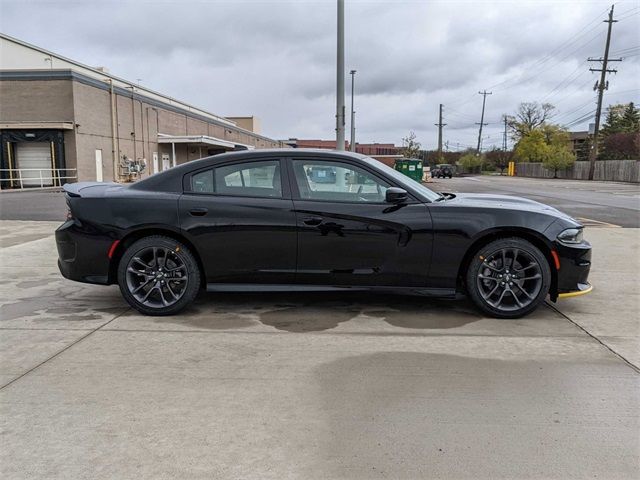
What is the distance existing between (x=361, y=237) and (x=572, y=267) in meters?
1.99

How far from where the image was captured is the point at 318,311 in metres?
5.43

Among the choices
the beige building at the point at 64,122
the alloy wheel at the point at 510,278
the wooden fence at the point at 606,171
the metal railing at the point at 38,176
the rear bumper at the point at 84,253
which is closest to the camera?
the alloy wheel at the point at 510,278

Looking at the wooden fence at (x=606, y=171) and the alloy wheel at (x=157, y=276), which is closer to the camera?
the alloy wheel at (x=157, y=276)

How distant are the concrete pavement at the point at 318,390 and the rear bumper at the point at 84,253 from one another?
0.41 metres

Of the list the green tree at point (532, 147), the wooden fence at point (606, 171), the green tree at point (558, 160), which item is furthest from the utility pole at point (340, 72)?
the green tree at point (532, 147)

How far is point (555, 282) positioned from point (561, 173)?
215 ft

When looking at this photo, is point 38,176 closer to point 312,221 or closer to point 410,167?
point 410,167

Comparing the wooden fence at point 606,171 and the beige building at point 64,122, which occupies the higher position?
the beige building at point 64,122

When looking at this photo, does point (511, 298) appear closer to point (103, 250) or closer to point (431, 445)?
point (431, 445)

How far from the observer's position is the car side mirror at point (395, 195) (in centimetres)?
492

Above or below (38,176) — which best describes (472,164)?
above

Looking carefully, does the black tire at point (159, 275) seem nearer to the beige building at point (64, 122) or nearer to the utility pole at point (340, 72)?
the utility pole at point (340, 72)

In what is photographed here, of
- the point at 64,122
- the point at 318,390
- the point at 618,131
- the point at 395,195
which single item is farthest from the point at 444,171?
the point at 318,390

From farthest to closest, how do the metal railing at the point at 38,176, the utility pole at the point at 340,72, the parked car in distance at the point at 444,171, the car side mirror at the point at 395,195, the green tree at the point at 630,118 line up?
the green tree at the point at 630,118
the parked car in distance at the point at 444,171
the metal railing at the point at 38,176
the utility pole at the point at 340,72
the car side mirror at the point at 395,195
